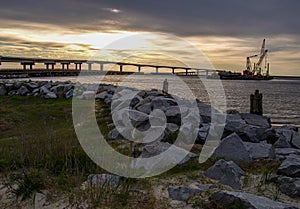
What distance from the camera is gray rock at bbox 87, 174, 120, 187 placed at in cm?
491

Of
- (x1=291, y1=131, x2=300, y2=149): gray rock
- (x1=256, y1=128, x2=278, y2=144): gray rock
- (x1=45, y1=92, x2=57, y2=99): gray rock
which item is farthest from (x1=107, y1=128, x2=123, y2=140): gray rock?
(x1=45, y1=92, x2=57, y2=99): gray rock

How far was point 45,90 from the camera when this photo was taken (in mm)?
18328

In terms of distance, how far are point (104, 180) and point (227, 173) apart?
2004 millimetres

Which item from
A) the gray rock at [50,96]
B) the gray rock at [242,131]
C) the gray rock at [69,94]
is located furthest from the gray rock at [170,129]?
the gray rock at [50,96]

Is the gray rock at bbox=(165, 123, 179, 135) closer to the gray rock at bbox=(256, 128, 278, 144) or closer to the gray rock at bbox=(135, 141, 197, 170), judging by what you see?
the gray rock at bbox=(135, 141, 197, 170)

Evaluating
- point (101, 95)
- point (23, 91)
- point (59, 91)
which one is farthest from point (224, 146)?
point (23, 91)

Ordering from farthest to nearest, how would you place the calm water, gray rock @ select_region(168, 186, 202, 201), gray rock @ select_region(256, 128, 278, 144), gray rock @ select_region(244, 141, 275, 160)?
the calm water < gray rock @ select_region(256, 128, 278, 144) < gray rock @ select_region(244, 141, 275, 160) < gray rock @ select_region(168, 186, 202, 201)

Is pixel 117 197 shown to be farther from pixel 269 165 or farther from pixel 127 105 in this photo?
pixel 127 105

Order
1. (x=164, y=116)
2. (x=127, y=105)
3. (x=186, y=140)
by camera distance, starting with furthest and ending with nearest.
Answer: (x=127, y=105), (x=164, y=116), (x=186, y=140)

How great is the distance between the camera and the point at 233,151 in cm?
677

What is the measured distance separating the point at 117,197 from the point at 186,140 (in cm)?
340

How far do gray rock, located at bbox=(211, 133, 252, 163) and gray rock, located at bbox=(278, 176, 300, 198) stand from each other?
1.29 m

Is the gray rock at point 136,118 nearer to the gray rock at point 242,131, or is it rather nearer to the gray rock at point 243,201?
the gray rock at point 242,131

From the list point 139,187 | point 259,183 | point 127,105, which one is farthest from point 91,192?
point 127,105
